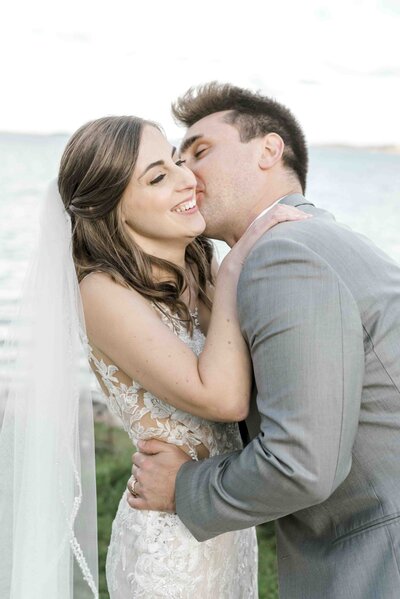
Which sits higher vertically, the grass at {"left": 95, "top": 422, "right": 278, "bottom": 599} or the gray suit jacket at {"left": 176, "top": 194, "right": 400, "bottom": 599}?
the gray suit jacket at {"left": 176, "top": 194, "right": 400, "bottom": 599}

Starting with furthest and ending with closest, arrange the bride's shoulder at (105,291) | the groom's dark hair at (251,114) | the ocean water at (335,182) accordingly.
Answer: the ocean water at (335,182)
the groom's dark hair at (251,114)
the bride's shoulder at (105,291)

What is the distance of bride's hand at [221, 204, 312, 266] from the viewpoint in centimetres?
262

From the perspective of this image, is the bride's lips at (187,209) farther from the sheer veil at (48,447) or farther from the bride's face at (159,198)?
the sheer veil at (48,447)

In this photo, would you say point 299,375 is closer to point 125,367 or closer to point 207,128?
point 125,367

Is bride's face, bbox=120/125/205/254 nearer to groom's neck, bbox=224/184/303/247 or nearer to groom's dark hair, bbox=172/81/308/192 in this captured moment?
groom's neck, bbox=224/184/303/247

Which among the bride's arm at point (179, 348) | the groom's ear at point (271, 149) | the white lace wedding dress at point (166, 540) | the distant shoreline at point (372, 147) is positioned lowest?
the distant shoreline at point (372, 147)

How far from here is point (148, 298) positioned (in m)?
2.99

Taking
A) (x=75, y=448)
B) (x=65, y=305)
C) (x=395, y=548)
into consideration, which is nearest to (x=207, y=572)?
(x=75, y=448)

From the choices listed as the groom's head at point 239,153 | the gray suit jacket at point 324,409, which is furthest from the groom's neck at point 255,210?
the gray suit jacket at point 324,409

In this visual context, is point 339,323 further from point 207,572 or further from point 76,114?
point 76,114

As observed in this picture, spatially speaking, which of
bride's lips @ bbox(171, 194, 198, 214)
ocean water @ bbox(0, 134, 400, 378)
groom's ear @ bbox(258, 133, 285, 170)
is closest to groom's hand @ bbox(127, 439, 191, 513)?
bride's lips @ bbox(171, 194, 198, 214)

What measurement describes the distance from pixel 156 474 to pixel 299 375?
0.77 meters

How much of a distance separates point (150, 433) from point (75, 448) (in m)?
0.26

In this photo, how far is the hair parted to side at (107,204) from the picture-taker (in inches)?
118
